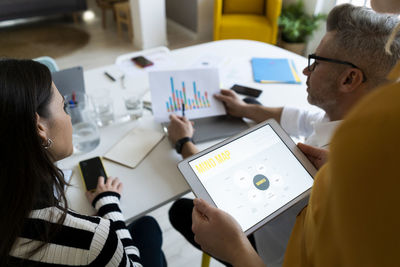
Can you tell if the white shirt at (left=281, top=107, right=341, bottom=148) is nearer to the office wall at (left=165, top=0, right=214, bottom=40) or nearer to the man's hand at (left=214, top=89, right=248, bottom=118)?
the man's hand at (left=214, top=89, right=248, bottom=118)

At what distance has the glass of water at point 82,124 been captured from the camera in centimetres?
120

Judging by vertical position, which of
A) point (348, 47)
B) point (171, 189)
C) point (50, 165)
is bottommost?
point (171, 189)

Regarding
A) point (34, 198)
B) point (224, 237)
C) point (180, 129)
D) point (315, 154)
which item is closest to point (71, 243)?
point (34, 198)

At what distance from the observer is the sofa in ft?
12.2

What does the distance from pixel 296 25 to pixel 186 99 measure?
2.40m

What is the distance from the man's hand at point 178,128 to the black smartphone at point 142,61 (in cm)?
59

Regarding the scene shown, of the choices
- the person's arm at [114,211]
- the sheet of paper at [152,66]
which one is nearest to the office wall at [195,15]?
the sheet of paper at [152,66]

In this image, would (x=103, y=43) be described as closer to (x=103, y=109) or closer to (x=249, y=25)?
(x=249, y=25)

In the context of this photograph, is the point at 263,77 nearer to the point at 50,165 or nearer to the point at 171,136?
the point at 171,136

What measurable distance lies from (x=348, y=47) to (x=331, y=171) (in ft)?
2.89

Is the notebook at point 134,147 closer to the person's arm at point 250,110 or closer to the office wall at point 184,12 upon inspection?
the person's arm at point 250,110

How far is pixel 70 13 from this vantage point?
4445mm

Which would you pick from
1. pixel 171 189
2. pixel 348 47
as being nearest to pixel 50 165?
pixel 171 189

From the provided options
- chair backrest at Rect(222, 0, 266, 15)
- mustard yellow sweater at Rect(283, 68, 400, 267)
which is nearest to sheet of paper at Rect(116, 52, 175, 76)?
mustard yellow sweater at Rect(283, 68, 400, 267)
